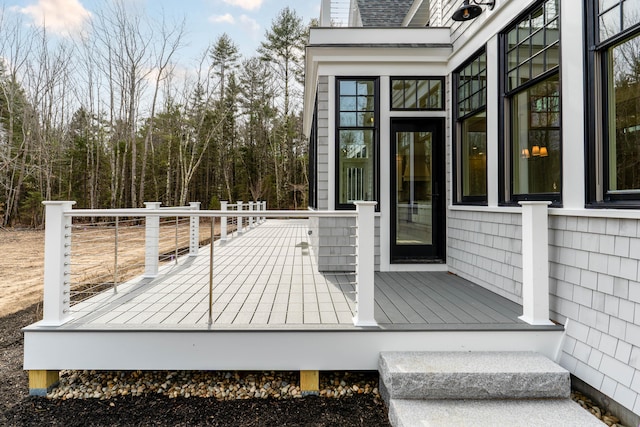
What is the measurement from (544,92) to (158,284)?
435 centimetres

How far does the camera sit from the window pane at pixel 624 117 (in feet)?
7.11

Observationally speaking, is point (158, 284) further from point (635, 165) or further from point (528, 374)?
point (635, 165)

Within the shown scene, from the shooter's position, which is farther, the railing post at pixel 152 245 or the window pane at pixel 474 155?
the railing post at pixel 152 245

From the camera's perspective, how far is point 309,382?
2.64 m

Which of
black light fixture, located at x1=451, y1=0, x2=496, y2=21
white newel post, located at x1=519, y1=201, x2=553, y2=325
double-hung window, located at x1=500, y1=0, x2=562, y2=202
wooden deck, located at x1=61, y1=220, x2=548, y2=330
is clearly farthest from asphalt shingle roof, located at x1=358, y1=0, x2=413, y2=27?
white newel post, located at x1=519, y1=201, x2=553, y2=325

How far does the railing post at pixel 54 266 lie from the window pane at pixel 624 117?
12.5ft

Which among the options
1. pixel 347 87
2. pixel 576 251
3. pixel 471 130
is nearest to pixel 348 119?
pixel 347 87

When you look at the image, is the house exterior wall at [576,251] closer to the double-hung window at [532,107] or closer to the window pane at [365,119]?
the double-hung window at [532,107]

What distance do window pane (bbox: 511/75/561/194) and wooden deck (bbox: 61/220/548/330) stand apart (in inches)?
44.6

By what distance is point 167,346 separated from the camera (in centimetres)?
257

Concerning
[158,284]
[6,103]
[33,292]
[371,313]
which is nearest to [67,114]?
[6,103]

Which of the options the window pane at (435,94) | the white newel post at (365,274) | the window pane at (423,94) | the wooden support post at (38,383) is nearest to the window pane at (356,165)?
the window pane at (423,94)

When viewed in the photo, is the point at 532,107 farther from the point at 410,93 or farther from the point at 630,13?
the point at 410,93

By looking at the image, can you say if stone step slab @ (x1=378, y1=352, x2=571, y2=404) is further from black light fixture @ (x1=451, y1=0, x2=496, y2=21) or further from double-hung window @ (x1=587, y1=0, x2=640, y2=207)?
black light fixture @ (x1=451, y1=0, x2=496, y2=21)
